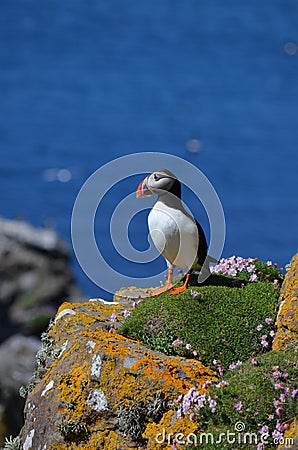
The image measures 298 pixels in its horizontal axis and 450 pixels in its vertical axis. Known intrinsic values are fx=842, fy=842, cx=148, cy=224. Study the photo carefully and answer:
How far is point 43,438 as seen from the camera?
21.4ft

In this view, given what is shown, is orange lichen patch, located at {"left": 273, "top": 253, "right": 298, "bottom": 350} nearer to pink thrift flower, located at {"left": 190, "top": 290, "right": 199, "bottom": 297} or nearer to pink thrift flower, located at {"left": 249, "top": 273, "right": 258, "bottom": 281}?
pink thrift flower, located at {"left": 190, "top": 290, "right": 199, "bottom": 297}

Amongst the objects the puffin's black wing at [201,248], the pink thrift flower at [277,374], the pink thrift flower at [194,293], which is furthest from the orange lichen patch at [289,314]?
the puffin's black wing at [201,248]

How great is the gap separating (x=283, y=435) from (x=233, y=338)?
121cm

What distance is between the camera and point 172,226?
23.4ft

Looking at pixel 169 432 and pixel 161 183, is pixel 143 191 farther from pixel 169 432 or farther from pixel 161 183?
pixel 169 432

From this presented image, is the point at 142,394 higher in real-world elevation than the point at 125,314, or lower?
lower

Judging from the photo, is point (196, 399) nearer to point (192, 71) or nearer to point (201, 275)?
point (201, 275)

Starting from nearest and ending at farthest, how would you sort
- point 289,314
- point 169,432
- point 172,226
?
point 169,432 → point 289,314 → point 172,226

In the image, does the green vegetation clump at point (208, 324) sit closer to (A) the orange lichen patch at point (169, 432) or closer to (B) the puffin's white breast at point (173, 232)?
(B) the puffin's white breast at point (173, 232)

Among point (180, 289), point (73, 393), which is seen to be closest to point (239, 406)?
point (73, 393)

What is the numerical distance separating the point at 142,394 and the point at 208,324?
3.28 feet

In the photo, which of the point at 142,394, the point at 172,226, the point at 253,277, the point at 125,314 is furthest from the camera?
the point at 253,277

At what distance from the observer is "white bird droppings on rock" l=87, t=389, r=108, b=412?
6277 mm

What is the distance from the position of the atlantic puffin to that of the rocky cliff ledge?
864 mm
